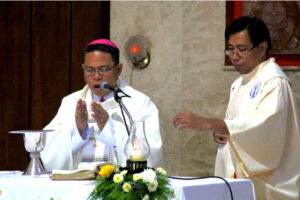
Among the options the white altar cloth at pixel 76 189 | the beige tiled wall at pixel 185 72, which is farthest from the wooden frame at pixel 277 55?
the white altar cloth at pixel 76 189

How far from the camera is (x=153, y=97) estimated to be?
6566 millimetres

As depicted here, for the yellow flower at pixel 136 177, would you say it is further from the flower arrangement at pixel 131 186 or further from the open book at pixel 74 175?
the open book at pixel 74 175

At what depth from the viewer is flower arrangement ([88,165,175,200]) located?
3068 millimetres

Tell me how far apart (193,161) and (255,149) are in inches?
63.8

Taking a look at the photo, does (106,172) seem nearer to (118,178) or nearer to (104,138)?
(118,178)

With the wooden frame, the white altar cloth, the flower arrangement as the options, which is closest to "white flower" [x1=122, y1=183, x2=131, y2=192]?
the flower arrangement

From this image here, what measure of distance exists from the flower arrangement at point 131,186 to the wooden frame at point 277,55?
332 cm

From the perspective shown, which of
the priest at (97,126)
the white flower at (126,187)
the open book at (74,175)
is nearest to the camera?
the white flower at (126,187)

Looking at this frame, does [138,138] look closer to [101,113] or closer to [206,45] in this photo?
[101,113]

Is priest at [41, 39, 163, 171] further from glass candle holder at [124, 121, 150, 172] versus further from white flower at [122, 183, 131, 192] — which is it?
white flower at [122, 183, 131, 192]

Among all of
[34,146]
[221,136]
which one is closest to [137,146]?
[34,146]

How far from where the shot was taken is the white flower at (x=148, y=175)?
10.1ft

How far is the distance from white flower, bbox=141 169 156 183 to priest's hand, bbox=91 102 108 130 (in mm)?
1113

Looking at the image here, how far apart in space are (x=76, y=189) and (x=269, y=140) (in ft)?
Result: 6.50
